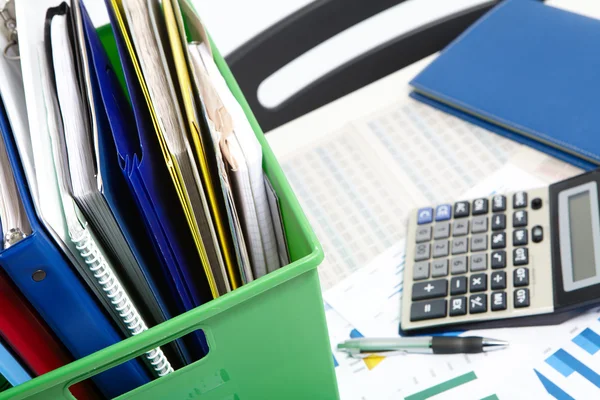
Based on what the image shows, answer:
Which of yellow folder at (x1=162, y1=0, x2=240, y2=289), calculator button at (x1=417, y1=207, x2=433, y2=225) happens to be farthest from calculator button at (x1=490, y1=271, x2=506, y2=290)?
yellow folder at (x1=162, y1=0, x2=240, y2=289)

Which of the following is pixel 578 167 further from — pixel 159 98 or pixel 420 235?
pixel 159 98

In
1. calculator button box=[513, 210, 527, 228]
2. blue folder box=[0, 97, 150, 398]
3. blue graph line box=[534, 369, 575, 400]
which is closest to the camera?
blue folder box=[0, 97, 150, 398]

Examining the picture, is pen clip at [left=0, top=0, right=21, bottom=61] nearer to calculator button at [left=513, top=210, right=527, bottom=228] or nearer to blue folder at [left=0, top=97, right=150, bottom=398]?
blue folder at [left=0, top=97, right=150, bottom=398]

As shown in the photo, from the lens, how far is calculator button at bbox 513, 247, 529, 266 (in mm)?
630

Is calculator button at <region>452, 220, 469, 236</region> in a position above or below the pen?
above

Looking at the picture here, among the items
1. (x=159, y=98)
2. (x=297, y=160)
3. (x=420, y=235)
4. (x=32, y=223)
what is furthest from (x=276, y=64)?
(x=32, y=223)

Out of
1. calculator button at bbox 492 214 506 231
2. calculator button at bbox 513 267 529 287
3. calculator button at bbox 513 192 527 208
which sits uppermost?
calculator button at bbox 513 192 527 208

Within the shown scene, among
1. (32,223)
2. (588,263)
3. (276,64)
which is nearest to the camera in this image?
(32,223)

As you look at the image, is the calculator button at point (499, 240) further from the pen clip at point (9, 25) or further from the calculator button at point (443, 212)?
the pen clip at point (9, 25)

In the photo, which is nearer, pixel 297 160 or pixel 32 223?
pixel 32 223

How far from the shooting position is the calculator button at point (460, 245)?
67 centimetres

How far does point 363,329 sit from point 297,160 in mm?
261

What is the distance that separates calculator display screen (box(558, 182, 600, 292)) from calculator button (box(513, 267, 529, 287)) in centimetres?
3

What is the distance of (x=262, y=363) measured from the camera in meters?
0.48
